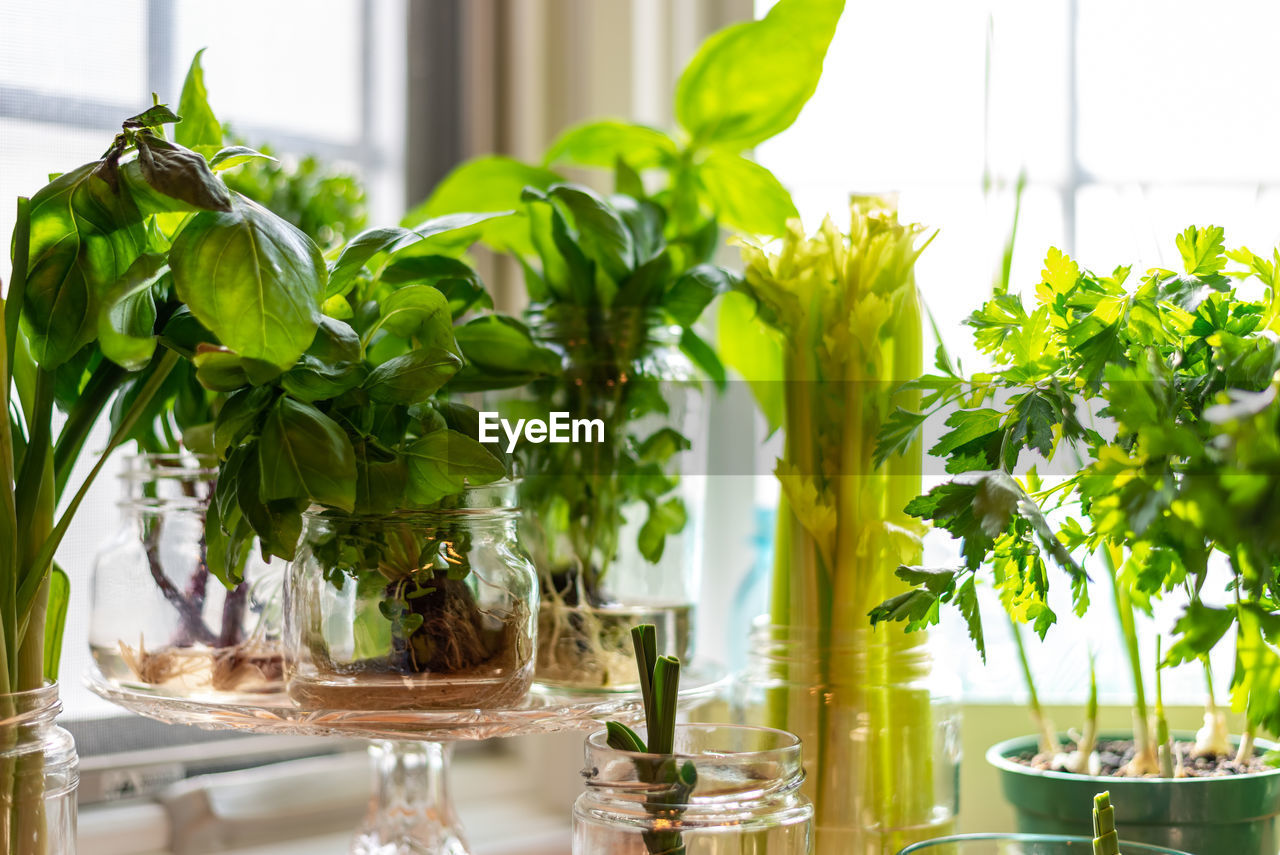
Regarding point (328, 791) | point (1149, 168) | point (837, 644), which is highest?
point (1149, 168)

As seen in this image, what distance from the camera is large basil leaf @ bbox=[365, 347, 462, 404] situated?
0.54m

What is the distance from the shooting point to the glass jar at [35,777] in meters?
0.55

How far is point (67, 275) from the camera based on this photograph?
543 millimetres

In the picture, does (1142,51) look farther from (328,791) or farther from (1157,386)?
(328,791)

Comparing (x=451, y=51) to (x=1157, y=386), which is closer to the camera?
(x=1157, y=386)

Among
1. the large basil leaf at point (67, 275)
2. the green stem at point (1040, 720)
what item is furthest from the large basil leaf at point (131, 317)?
the green stem at point (1040, 720)

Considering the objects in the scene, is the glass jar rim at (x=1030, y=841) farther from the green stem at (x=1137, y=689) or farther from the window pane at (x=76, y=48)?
the window pane at (x=76, y=48)

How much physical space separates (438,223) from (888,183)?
1.71 feet

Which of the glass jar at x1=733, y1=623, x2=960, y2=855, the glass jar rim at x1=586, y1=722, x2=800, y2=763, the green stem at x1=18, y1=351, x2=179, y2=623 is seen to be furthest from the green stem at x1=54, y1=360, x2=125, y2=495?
the glass jar at x1=733, y1=623, x2=960, y2=855

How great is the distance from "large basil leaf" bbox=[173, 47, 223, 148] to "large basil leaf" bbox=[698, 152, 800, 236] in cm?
37

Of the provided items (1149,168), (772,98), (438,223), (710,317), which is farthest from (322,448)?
(1149,168)

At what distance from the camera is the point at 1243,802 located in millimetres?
617

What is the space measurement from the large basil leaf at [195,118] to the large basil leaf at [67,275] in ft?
0.29

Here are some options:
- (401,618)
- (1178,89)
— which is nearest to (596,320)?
(401,618)
